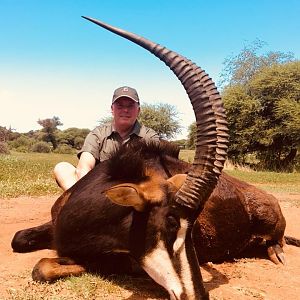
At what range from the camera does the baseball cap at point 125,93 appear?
6.70 meters

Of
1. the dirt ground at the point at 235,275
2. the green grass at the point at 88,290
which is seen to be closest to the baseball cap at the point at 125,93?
the dirt ground at the point at 235,275

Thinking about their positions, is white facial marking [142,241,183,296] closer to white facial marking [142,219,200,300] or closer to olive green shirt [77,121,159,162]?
white facial marking [142,219,200,300]

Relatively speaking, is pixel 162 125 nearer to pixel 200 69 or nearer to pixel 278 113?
pixel 278 113

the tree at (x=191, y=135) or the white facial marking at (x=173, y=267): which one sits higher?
the tree at (x=191, y=135)

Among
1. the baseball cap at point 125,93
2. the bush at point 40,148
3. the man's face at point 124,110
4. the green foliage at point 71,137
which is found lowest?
the bush at point 40,148

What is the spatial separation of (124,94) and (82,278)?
9.74ft

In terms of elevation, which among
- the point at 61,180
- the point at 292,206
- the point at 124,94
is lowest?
the point at 292,206

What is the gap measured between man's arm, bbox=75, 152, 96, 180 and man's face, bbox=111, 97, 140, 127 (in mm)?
665

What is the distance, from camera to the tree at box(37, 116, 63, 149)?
81.6 metres

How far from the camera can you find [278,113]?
38.0 metres

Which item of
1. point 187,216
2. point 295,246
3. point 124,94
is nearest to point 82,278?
point 187,216

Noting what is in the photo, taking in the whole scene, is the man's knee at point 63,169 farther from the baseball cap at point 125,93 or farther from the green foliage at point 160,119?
the green foliage at point 160,119

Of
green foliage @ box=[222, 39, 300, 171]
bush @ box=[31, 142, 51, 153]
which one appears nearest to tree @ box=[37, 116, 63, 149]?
bush @ box=[31, 142, 51, 153]

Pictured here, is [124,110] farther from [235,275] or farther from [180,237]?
[180,237]
